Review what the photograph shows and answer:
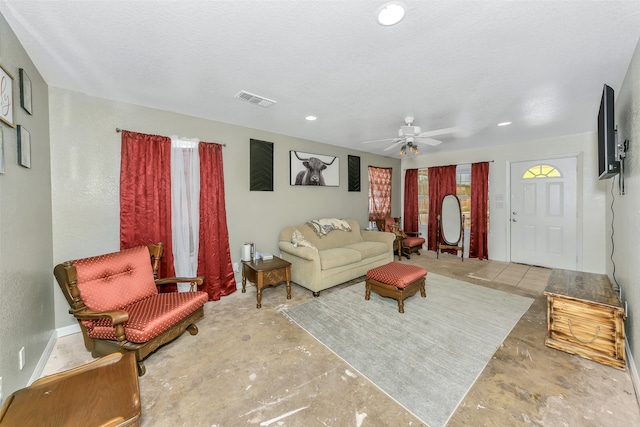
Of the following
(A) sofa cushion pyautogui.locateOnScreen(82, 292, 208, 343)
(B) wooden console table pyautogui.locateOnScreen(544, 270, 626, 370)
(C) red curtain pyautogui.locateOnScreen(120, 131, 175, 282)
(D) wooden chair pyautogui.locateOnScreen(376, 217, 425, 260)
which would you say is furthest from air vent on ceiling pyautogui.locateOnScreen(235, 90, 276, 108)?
(D) wooden chair pyautogui.locateOnScreen(376, 217, 425, 260)

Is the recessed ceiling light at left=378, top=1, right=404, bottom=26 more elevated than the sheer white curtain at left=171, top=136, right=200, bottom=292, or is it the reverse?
the recessed ceiling light at left=378, top=1, right=404, bottom=26

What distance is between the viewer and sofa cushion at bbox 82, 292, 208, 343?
1901 millimetres

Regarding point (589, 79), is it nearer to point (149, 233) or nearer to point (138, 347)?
point (138, 347)

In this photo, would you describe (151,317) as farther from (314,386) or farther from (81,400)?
(314,386)

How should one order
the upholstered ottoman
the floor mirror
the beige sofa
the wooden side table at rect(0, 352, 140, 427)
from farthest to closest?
the floor mirror
the beige sofa
the upholstered ottoman
the wooden side table at rect(0, 352, 140, 427)

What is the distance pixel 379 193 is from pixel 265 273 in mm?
3679

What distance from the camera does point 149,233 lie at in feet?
9.43

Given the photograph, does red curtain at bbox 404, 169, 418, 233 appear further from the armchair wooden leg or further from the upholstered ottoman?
the armchair wooden leg

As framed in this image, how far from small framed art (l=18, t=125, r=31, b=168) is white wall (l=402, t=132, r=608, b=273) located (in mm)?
5907

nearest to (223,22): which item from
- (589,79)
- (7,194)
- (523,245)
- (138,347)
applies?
(7,194)

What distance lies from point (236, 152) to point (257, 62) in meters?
1.80

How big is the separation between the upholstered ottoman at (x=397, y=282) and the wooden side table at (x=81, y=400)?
242 centimetres

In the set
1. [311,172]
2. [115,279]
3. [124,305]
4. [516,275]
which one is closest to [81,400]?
[124,305]

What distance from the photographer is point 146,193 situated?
2.85 meters
